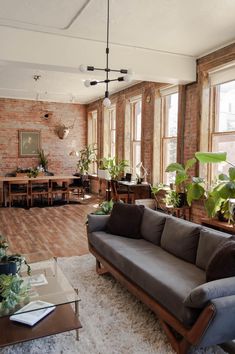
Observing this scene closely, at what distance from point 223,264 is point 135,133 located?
6.53 metres

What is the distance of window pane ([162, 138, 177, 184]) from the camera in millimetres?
7035

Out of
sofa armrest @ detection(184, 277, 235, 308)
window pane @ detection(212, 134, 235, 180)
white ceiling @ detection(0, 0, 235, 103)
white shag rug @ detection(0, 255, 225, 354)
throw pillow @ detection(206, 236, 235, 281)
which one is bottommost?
white shag rug @ detection(0, 255, 225, 354)

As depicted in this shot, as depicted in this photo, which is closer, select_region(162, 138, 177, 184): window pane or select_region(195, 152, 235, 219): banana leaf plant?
select_region(195, 152, 235, 219): banana leaf plant

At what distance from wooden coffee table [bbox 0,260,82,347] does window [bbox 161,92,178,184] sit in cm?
453

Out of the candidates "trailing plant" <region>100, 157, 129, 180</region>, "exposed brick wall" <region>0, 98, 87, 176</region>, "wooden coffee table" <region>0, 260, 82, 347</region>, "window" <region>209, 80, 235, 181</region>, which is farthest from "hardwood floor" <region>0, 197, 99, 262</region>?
"window" <region>209, 80, 235, 181</region>

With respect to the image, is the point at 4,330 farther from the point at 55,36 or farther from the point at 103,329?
the point at 55,36

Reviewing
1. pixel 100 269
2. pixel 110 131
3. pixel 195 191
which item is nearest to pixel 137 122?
pixel 110 131

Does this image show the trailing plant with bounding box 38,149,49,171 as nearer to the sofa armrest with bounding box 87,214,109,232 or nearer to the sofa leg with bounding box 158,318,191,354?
the sofa armrest with bounding box 87,214,109,232

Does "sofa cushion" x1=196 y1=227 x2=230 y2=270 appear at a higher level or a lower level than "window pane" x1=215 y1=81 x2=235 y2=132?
lower

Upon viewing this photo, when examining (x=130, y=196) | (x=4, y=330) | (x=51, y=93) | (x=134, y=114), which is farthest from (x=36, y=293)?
(x=51, y=93)

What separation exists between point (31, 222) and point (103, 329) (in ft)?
14.5

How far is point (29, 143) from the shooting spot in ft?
34.4

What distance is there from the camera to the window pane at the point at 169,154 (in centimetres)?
703


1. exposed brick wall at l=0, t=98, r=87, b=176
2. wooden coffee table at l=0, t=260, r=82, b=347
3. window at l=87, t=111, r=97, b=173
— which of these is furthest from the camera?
window at l=87, t=111, r=97, b=173
